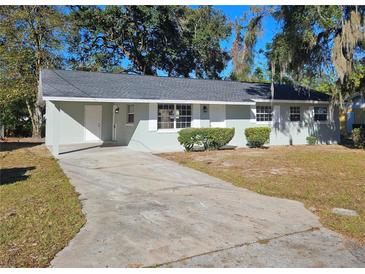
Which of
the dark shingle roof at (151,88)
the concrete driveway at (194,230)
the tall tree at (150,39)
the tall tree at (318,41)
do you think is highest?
the tall tree at (150,39)

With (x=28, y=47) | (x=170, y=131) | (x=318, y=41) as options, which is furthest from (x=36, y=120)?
(x=318, y=41)

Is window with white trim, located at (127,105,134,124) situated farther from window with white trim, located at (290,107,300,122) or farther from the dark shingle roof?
window with white trim, located at (290,107,300,122)

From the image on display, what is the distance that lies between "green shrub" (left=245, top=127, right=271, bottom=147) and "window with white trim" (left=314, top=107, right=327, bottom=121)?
15.4 feet

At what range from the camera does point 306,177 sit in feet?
28.5

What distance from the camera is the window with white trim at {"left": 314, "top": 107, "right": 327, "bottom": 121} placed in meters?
18.9

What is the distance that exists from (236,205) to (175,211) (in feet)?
4.02

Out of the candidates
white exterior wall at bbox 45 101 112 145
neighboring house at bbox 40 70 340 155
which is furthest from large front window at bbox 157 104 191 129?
white exterior wall at bbox 45 101 112 145

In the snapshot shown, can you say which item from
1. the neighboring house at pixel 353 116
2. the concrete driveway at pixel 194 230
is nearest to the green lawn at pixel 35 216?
the concrete driveway at pixel 194 230

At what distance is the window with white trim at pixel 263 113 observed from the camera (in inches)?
689

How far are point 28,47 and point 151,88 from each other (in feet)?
37.8

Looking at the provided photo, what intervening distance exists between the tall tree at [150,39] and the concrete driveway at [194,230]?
20731mm

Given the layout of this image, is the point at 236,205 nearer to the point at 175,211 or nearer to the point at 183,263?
the point at 175,211

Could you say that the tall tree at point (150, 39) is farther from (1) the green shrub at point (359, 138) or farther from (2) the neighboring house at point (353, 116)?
(1) the green shrub at point (359, 138)

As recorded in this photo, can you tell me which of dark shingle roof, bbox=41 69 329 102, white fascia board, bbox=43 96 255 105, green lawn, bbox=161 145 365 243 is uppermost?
dark shingle roof, bbox=41 69 329 102
